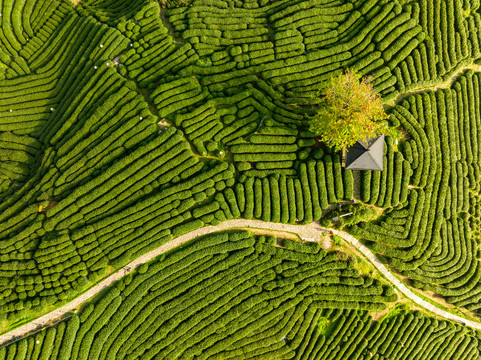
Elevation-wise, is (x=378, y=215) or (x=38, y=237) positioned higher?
(x=38, y=237)

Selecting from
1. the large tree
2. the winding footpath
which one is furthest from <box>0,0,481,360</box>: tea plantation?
the large tree

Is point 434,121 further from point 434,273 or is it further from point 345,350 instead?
point 345,350

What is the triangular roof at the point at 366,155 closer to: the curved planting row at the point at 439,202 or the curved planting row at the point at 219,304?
the curved planting row at the point at 439,202

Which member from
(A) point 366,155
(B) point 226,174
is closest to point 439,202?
(A) point 366,155

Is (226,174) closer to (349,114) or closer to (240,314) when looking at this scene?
(349,114)

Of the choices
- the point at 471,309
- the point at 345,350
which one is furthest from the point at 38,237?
the point at 471,309

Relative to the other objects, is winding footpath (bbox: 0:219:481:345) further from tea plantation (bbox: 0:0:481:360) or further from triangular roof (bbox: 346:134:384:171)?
triangular roof (bbox: 346:134:384:171)
